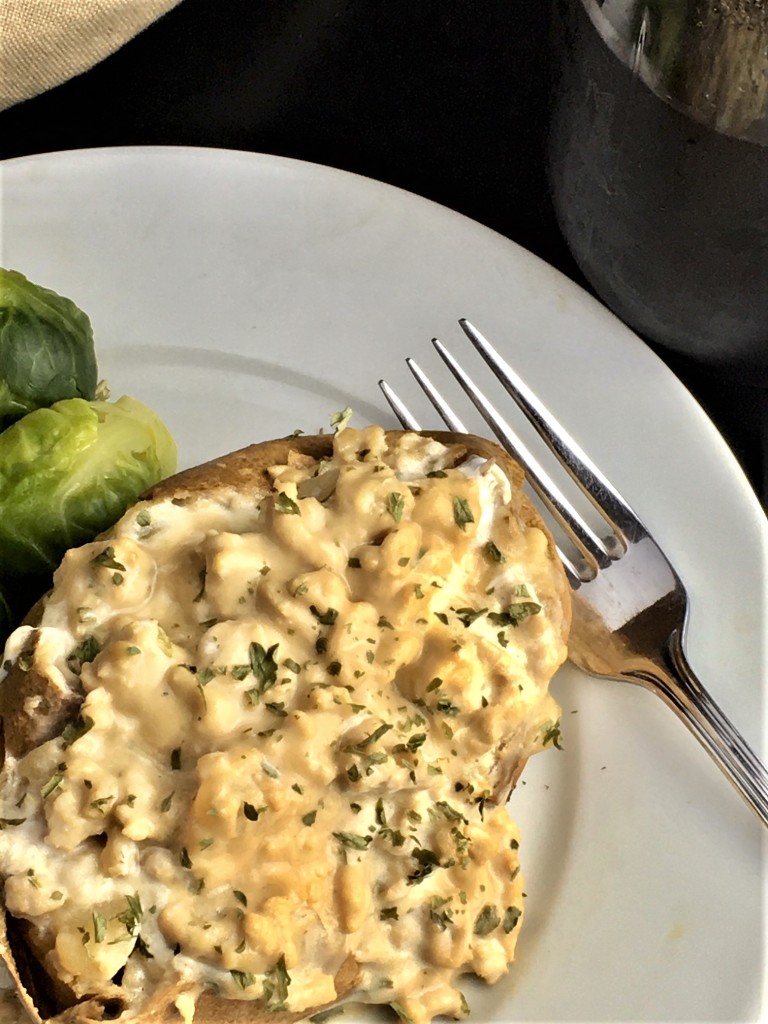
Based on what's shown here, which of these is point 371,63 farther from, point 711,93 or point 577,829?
point 577,829

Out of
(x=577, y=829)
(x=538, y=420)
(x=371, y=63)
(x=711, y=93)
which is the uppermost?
(x=711, y=93)

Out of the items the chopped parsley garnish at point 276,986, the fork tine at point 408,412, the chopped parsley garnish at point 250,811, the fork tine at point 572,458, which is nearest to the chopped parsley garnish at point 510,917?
the chopped parsley garnish at point 276,986

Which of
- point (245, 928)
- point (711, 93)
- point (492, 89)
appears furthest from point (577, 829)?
point (492, 89)

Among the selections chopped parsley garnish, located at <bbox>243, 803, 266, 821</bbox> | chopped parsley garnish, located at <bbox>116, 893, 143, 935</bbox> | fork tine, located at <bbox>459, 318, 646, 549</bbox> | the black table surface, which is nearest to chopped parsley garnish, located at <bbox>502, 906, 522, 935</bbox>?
chopped parsley garnish, located at <bbox>243, 803, 266, 821</bbox>

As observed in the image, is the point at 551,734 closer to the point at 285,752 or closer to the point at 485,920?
the point at 485,920

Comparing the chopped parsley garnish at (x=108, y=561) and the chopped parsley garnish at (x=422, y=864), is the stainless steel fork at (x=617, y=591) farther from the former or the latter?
the chopped parsley garnish at (x=108, y=561)

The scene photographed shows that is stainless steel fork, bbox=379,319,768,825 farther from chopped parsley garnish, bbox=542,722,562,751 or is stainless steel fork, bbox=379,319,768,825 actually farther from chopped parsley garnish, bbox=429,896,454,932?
chopped parsley garnish, bbox=429,896,454,932

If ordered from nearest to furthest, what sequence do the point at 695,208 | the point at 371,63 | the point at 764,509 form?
the point at 695,208, the point at 764,509, the point at 371,63

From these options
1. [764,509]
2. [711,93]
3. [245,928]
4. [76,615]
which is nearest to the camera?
[245,928]

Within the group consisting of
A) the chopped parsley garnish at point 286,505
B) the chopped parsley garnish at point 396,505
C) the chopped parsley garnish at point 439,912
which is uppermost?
the chopped parsley garnish at point 396,505
